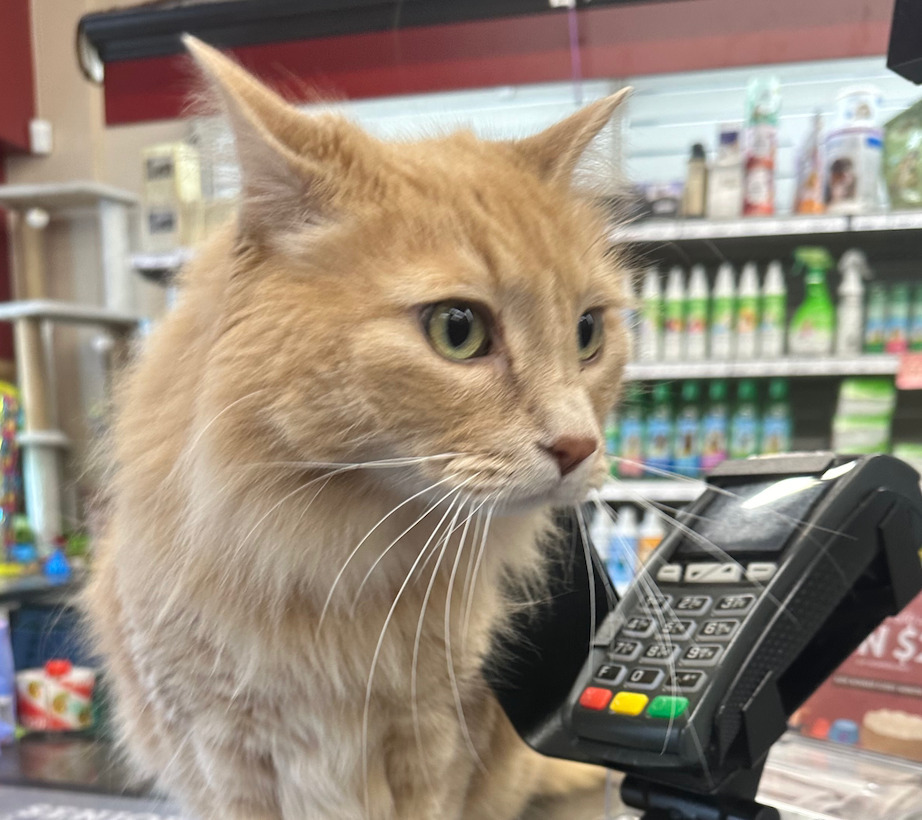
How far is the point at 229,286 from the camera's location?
60cm

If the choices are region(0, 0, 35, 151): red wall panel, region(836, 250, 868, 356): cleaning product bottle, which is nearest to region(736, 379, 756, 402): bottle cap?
region(836, 250, 868, 356): cleaning product bottle

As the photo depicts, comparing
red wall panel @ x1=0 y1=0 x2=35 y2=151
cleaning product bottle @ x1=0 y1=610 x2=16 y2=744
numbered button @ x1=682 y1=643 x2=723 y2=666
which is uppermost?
red wall panel @ x1=0 y1=0 x2=35 y2=151

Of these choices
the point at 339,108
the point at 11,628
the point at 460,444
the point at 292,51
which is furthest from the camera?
the point at 11,628

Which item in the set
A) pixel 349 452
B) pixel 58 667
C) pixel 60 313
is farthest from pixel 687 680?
pixel 60 313

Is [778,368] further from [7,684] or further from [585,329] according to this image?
[7,684]

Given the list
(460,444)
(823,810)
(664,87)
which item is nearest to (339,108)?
(460,444)

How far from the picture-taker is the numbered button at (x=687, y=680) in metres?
0.52

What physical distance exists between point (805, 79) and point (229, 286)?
8.01 feet

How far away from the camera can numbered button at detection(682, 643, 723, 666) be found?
0.54 m

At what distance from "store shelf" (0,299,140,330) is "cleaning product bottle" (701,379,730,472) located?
7.35 ft

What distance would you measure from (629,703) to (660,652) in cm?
6

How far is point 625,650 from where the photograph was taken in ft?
2.03

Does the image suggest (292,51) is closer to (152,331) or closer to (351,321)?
(152,331)

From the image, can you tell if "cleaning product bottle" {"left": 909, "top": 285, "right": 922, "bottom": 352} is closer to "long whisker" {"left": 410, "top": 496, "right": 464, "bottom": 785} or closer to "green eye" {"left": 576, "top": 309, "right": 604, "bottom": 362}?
"green eye" {"left": 576, "top": 309, "right": 604, "bottom": 362}
